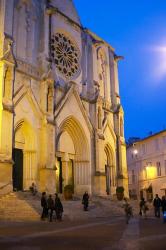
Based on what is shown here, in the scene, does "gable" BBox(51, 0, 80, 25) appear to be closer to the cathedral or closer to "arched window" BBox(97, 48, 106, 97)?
the cathedral

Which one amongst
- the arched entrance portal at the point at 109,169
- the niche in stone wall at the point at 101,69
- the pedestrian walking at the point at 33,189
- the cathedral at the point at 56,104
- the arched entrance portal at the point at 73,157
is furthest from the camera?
the niche in stone wall at the point at 101,69

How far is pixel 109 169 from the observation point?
105 feet

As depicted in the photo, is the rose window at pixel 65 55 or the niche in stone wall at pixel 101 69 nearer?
the rose window at pixel 65 55

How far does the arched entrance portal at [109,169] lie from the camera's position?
103 feet

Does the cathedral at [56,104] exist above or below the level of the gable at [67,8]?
below

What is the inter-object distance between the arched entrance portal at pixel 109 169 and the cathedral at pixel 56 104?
0.09m

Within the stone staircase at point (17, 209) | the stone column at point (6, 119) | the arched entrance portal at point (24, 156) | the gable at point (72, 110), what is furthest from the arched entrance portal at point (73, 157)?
the stone staircase at point (17, 209)

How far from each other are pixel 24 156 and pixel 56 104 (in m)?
5.23

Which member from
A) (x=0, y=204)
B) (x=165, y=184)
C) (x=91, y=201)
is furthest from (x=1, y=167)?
(x=165, y=184)

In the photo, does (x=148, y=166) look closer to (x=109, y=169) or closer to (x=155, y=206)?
(x=109, y=169)

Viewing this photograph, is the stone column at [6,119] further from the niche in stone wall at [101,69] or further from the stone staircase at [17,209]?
the niche in stone wall at [101,69]

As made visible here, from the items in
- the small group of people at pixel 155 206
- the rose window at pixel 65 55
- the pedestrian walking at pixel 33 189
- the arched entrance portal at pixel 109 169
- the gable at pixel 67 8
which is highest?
the gable at pixel 67 8

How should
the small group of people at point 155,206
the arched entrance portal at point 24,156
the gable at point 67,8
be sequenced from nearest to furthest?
the small group of people at point 155,206
the arched entrance portal at point 24,156
the gable at point 67,8

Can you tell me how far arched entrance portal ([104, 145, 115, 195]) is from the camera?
31319mm
